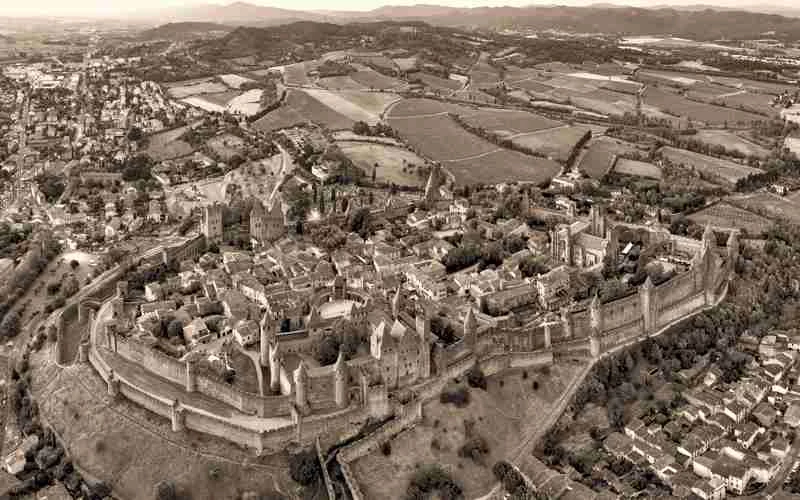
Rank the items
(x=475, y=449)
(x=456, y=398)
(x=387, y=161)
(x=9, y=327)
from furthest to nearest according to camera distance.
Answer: (x=387, y=161), (x=9, y=327), (x=456, y=398), (x=475, y=449)

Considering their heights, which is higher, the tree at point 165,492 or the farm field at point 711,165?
the farm field at point 711,165

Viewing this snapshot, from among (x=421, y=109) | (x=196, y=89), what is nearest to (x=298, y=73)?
(x=196, y=89)

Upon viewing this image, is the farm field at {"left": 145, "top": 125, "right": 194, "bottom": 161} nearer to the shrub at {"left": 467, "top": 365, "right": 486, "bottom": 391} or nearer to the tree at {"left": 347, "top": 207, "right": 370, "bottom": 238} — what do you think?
the tree at {"left": 347, "top": 207, "right": 370, "bottom": 238}

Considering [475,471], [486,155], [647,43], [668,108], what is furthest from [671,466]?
[647,43]

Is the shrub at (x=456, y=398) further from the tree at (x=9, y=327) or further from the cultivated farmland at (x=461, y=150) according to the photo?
the cultivated farmland at (x=461, y=150)

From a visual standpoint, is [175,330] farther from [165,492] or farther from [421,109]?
[421,109]

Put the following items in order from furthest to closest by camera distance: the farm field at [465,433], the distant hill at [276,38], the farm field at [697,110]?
the distant hill at [276,38]
the farm field at [697,110]
the farm field at [465,433]

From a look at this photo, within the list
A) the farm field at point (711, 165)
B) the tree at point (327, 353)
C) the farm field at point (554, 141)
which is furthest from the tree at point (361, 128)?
the tree at point (327, 353)
